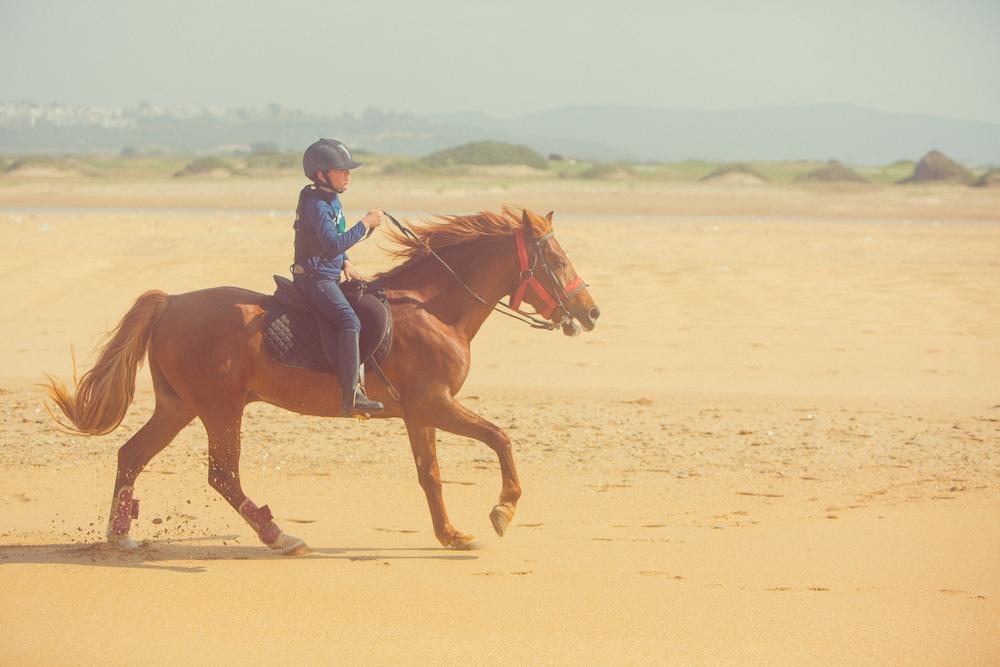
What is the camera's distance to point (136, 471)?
26.1ft

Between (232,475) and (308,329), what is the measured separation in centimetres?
107

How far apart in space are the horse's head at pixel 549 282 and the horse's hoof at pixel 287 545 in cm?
205

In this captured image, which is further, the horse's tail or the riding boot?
the horse's tail

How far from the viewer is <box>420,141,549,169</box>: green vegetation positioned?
6894 cm

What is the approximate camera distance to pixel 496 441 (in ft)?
25.5

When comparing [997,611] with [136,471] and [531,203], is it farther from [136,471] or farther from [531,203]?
[531,203]

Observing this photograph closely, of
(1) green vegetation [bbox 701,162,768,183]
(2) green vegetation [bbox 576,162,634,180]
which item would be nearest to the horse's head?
(1) green vegetation [bbox 701,162,768,183]

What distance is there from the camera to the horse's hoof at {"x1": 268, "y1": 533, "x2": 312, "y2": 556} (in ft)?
26.0

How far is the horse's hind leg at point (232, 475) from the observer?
787 cm

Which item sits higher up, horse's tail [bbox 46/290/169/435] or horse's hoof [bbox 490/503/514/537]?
horse's tail [bbox 46/290/169/435]

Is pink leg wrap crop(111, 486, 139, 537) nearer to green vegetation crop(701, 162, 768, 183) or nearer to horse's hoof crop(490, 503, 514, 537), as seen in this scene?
horse's hoof crop(490, 503, 514, 537)

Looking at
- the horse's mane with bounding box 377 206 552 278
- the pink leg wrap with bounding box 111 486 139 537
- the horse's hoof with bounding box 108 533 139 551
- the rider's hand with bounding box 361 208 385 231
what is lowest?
the horse's hoof with bounding box 108 533 139 551

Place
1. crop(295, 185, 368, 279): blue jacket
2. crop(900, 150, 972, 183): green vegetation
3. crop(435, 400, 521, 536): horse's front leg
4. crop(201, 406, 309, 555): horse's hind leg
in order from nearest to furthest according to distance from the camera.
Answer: crop(295, 185, 368, 279): blue jacket
crop(435, 400, 521, 536): horse's front leg
crop(201, 406, 309, 555): horse's hind leg
crop(900, 150, 972, 183): green vegetation

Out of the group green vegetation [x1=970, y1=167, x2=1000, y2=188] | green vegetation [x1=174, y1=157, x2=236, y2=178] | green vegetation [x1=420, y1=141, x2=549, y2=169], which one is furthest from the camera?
green vegetation [x1=420, y1=141, x2=549, y2=169]
